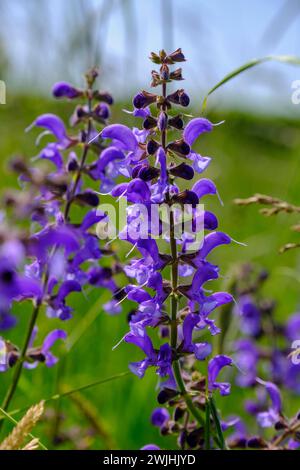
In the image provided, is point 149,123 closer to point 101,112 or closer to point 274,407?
point 101,112

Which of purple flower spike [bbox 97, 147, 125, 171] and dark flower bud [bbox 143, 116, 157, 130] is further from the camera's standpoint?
purple flower spike [bbox 97, 147, 125, 171]

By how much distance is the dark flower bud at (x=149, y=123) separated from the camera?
4.53ft

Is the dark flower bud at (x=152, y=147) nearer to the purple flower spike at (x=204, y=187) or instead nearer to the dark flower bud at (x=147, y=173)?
the dark flower bud at (x=147, y=173)

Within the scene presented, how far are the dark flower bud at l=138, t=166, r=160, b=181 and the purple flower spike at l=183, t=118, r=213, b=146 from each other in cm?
17

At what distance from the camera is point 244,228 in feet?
16.9

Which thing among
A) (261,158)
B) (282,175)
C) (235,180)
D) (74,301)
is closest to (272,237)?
(74,301)

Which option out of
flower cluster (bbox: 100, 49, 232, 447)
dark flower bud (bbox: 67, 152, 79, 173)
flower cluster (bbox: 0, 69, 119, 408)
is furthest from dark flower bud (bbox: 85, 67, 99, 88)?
flower cluster (bbox: 100, 49, 232, 447)

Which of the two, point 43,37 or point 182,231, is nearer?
point 182,231

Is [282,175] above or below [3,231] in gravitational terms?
below

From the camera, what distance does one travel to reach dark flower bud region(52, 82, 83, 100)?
5.99 feet

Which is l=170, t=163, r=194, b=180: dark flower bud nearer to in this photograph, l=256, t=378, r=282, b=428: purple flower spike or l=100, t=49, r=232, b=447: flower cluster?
l=100, t=49, r=232, b=447: flower cluster

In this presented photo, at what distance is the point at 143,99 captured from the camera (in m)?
1.38
